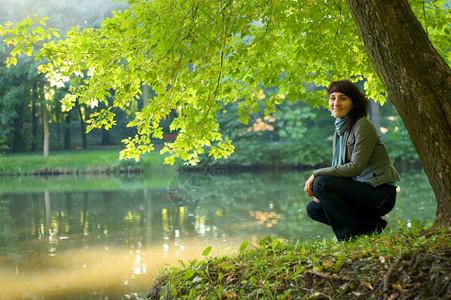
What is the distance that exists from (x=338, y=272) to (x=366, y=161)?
1057mm

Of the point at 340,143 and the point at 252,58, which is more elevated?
the point at 252,58

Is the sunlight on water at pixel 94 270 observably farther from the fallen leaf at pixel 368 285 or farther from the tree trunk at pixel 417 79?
the tree trunk at pixel 417 79

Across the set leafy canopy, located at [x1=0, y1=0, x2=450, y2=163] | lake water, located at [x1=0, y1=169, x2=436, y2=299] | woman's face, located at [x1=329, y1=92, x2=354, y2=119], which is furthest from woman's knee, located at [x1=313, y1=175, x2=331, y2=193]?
lake water, located at [x1=0, y1=169, x2=436, y2=299]

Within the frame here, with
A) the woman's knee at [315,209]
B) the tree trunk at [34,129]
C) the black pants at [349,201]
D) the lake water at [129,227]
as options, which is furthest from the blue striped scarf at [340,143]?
the tree trunk at [34,129]

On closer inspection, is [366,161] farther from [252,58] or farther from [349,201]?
[252,58]

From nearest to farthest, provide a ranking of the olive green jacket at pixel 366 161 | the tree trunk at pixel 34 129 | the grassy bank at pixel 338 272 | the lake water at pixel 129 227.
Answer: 1. the grassy bank at pixel 338 272
2. the olive green jacket at pixel 366 161
3. the lake water at pixel 129 227
4. the tree trunk at pixel 34 129

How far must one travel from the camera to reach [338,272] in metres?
3.21

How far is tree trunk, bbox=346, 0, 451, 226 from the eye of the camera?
136 inches

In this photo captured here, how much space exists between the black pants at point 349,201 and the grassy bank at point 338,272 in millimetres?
206

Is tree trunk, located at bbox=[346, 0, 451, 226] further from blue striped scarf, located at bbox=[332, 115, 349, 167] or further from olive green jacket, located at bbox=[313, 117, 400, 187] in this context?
blue striped scarf, located at bbox=[332, 115, 349, 167]

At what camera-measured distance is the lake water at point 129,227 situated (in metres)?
5.76

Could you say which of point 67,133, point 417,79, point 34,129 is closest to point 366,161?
point 417,79

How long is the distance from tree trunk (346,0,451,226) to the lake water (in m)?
2.89

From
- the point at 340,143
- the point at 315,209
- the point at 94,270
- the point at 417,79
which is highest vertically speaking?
the point at 417,79
